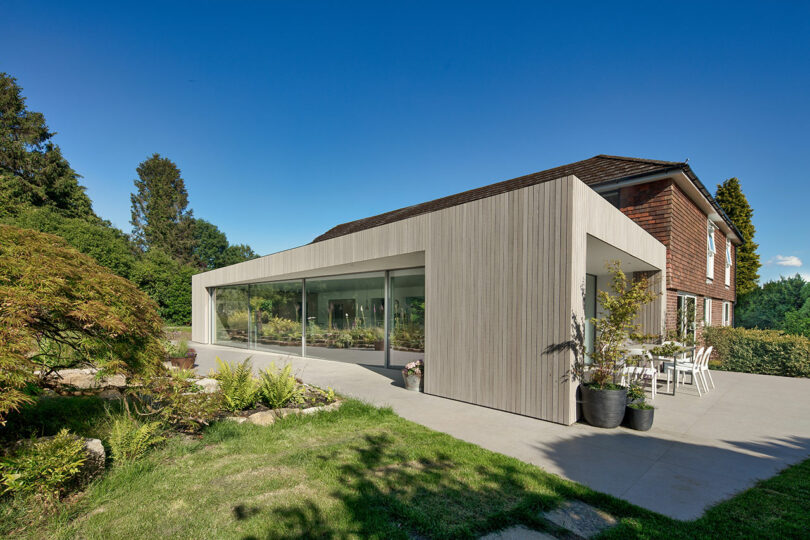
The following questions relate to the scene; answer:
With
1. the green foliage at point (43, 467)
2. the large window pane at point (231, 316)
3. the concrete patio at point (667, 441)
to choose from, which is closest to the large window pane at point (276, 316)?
the large window pane at point (231, 316)

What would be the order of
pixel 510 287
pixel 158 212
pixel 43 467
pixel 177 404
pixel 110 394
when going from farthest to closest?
1. pixel 158 212
2. pixel 110 394
3. pixel 510 287
4. pixel 177 404
5. pixel 43 467

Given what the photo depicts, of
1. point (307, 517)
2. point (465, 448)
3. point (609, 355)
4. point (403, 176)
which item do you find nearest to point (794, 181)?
point (403, 176)

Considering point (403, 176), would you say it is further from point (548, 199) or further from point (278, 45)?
point (548, 199)

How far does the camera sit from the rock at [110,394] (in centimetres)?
572

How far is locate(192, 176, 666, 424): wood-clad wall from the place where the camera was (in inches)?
202

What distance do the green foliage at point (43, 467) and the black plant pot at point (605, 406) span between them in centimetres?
554

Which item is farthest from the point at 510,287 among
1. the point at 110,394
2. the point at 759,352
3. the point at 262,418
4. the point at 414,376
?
the point at 759,352

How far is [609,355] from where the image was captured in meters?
5.18

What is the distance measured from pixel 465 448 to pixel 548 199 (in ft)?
11.8

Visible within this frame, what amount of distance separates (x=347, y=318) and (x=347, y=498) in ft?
28.0

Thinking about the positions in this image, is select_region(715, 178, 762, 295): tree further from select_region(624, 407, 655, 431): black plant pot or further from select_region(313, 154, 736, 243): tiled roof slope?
select_region(624, 407, 655, 431): black plant pot

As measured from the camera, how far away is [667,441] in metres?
4.52

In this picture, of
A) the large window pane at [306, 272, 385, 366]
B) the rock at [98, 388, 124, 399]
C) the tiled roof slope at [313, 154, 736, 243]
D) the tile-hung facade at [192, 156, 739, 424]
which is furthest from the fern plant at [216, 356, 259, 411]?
the tiled roof slope at [313, 154, 736, 243]

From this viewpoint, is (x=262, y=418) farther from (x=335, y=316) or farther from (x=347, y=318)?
(x=335, y=316)
